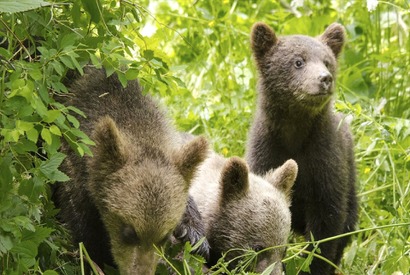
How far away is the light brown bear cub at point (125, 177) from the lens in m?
5.13

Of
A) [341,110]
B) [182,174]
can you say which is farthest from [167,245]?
[341,110]

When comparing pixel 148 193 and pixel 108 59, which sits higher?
pixel 108 59

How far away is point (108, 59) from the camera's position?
5227mm

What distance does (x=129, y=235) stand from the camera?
518 cm

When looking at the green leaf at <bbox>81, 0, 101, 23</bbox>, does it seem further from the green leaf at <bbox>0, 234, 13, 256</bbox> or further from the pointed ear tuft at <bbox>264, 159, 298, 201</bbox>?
the pointed ear tuft at <bbox>264, 159, 298, 201</bbox>

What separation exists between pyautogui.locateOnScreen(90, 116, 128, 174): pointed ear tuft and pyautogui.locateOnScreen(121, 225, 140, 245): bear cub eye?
0.37 m

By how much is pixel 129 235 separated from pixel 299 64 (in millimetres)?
2548

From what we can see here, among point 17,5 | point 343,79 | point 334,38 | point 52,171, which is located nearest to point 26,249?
point 52,171

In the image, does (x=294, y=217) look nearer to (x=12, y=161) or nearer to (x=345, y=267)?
(x=345, y=267)

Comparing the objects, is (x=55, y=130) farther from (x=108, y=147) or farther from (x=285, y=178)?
(x=285, y=178)

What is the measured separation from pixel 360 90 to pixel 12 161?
16.6 ft

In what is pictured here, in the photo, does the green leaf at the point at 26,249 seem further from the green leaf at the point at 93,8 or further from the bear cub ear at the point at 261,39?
the bear cub ear at the point at 261,39

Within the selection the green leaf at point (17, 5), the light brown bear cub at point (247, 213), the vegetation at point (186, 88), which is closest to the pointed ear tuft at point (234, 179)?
the light brown bear cub at point (247, 213)

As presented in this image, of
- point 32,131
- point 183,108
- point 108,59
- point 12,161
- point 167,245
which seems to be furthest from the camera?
point 183,108
